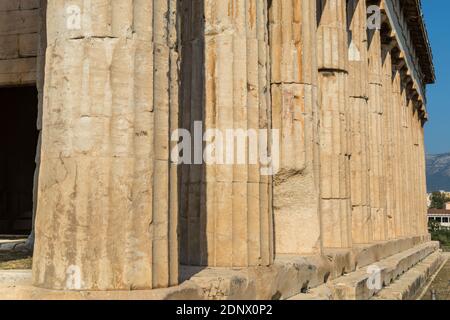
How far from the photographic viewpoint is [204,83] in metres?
8.45

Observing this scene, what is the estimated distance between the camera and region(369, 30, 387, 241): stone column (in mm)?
19969

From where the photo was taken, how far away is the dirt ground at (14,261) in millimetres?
8858

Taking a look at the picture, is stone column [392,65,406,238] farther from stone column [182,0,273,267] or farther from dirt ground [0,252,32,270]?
stone column [182,0,273,267]

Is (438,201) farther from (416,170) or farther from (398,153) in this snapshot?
(398,153)

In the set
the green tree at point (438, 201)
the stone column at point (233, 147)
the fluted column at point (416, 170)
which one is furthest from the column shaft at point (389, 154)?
the green tree at point (438, 201)

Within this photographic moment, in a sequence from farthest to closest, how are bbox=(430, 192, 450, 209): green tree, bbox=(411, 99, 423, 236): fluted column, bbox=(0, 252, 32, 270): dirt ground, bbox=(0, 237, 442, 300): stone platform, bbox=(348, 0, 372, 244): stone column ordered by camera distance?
bbox=(430, 192, 450, 209): green tree
bbox=(411, 99, 423, 236): fluted column
bbox=(348, 0, 372, 244): stone column
bbox=(0, 252, 32, 270): dirt ground
bbox=(0, 237, 442, 300): stone platform

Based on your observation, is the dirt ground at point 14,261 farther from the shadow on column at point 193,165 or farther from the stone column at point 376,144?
the stone column at point 376,144

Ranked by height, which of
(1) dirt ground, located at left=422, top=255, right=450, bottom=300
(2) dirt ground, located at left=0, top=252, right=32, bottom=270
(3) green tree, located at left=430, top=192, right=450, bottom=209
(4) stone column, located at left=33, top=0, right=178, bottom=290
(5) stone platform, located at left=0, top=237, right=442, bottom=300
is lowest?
(1) dirt ground, located at left=422, top=255, right=450, bottom=300

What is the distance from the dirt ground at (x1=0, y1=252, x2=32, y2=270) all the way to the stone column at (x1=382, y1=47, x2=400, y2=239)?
14.3 metres

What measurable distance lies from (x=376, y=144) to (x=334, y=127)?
708cm

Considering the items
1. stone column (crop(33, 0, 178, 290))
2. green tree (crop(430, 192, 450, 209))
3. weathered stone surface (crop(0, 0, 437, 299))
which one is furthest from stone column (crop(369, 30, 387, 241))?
green tree (crop(430, 192, 450, 209))

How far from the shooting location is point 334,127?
1398 centimetres

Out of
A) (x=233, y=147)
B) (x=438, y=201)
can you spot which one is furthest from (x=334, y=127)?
(x=438, y=201)

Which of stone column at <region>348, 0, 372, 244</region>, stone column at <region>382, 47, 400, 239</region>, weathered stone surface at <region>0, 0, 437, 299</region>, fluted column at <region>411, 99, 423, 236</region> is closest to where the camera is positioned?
weathered stone surface at <region>0, 0, 437, 299</region>
